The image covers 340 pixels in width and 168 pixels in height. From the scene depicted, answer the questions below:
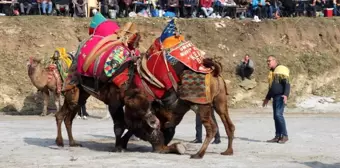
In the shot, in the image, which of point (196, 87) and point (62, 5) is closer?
point (196, 87)


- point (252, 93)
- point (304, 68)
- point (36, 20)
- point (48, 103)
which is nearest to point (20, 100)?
point (48, 103)

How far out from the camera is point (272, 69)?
59.9 feet

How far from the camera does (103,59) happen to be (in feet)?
52.1

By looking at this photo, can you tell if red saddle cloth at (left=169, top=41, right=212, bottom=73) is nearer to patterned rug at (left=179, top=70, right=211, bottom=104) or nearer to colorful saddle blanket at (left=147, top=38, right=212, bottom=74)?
colorful saddle blanket at (left=147, top=38, right=212, bottom=74)

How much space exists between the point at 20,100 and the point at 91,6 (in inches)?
260

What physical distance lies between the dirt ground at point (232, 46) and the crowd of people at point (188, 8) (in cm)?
93

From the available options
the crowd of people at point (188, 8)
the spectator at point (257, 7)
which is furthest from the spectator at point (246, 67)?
the spectator at point (257, 7)

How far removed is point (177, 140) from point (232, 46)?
47.7 ft

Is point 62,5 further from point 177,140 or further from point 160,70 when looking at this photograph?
point 160,70

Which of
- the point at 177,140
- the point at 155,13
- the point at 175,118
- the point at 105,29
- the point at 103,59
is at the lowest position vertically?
the point at 177,140

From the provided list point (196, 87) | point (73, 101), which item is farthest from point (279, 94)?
point (73, 101)

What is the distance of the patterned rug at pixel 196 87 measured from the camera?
47.9 ft

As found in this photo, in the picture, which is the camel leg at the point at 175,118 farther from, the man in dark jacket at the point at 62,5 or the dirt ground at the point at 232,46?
the man in dark jacket at the point at 62,5

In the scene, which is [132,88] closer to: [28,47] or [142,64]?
[142,64]
